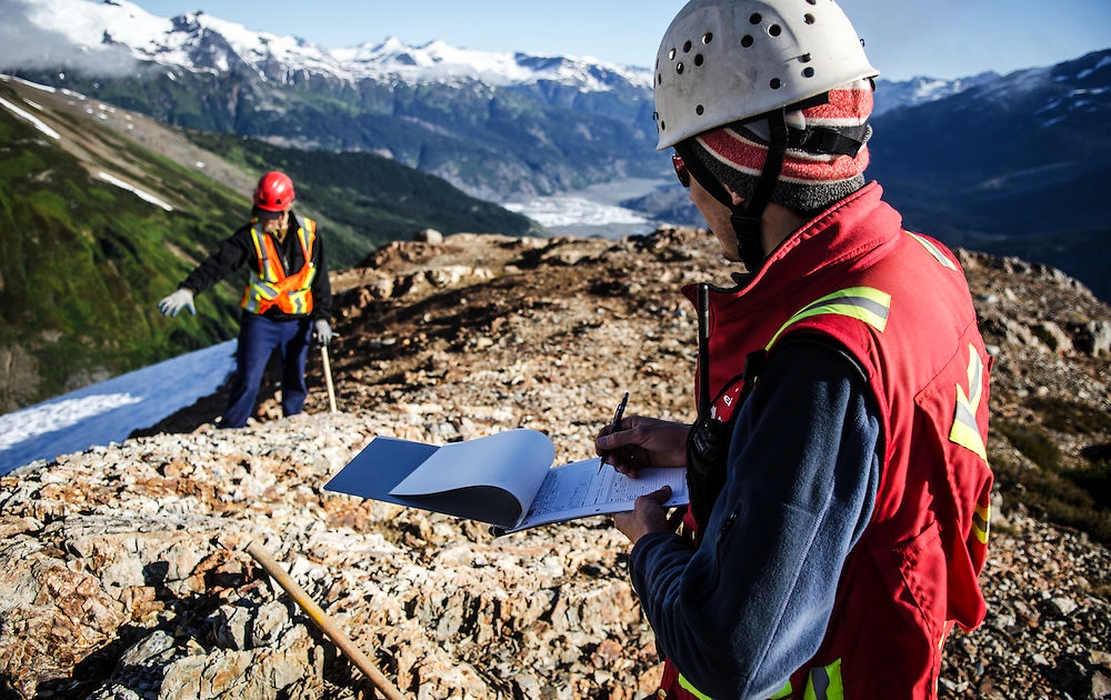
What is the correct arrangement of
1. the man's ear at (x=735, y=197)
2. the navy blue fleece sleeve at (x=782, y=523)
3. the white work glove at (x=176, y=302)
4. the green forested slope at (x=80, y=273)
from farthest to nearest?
the green forested slope at (x=80, y=273)
the white work glove at (x=176, y=302)
the man's ear at (x=735, y=197)
the navy blue fleece sleeve at (x=782, y=523)

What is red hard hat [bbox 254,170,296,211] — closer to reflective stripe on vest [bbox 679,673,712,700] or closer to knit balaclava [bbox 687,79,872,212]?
knit balaclava [bbox 687,79,872,212]

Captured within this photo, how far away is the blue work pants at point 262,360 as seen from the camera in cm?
693

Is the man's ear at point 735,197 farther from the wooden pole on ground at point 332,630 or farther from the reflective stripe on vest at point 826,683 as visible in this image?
the wooden pole on ground at point 332,630

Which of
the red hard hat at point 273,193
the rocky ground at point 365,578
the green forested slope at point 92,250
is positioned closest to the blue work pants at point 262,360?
the rocky ground at point 365,578

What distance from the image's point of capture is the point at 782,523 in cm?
123

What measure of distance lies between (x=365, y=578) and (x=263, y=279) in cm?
450

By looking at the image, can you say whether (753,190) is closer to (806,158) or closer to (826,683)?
(806,158)

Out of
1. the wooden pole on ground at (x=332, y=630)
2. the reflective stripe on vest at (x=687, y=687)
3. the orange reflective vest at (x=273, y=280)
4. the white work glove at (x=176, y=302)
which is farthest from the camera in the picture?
the orange reflective vest at (x=273, y=280)

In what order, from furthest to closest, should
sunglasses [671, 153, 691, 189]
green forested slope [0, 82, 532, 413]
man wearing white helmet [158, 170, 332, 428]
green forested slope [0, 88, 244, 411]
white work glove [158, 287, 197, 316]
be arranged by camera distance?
green forested slope [0, 82, 532, 413], green forested slope [0, 88, 244, 411], man wearing white helmet [158, 170, 332, 428], white work glove [158, 287, 197, 316], sunglasses [671, 153, 691, 189]

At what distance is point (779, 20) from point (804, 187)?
1.65 ft

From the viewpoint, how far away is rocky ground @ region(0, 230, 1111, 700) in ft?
10.0

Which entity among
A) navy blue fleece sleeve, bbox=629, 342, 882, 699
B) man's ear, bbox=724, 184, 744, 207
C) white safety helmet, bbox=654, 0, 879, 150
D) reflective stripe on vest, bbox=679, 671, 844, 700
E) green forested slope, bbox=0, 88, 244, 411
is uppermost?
white safety helmet, bbox=654, 0, 879, 150

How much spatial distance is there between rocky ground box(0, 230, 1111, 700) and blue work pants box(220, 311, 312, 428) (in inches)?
31.1

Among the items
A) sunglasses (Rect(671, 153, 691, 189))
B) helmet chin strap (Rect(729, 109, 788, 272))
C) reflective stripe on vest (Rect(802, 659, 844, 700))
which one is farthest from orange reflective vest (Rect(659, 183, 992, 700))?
sunglasses (Rect(671, 153, 691, 189))
